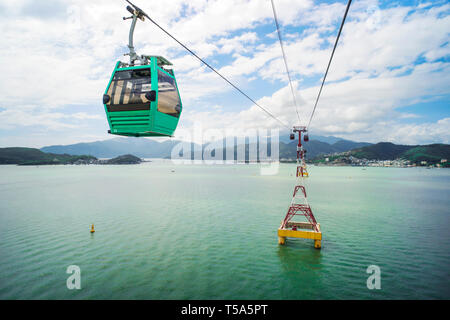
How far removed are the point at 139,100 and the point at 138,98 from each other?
7 centimetres

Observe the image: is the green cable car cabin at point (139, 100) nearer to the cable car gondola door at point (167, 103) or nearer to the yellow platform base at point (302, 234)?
the cable car gondola door at point (167, 103)

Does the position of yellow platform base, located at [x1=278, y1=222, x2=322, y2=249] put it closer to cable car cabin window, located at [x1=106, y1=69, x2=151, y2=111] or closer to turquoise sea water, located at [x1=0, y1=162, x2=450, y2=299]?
turquoise sea water, located at [x1=0, y1=162, x2=450, y2=299]

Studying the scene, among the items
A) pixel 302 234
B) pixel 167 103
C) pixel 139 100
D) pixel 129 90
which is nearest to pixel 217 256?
pixel 302 234

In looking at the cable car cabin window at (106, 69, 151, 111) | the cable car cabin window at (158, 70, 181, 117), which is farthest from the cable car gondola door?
the cable car cabin window at (106, 69, 151, 111)

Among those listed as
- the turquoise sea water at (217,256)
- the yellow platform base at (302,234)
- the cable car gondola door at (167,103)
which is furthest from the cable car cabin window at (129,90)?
the yellow platform base at (302,234)

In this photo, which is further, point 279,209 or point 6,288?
point 279,209

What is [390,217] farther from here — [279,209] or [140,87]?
[140,87]

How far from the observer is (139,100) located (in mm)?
7184

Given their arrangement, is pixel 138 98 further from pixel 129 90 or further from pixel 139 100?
pixel 129 90

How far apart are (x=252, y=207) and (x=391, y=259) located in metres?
24.4

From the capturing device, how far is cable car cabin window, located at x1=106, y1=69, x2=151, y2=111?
7.21 meters

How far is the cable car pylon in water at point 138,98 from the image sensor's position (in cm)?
719
